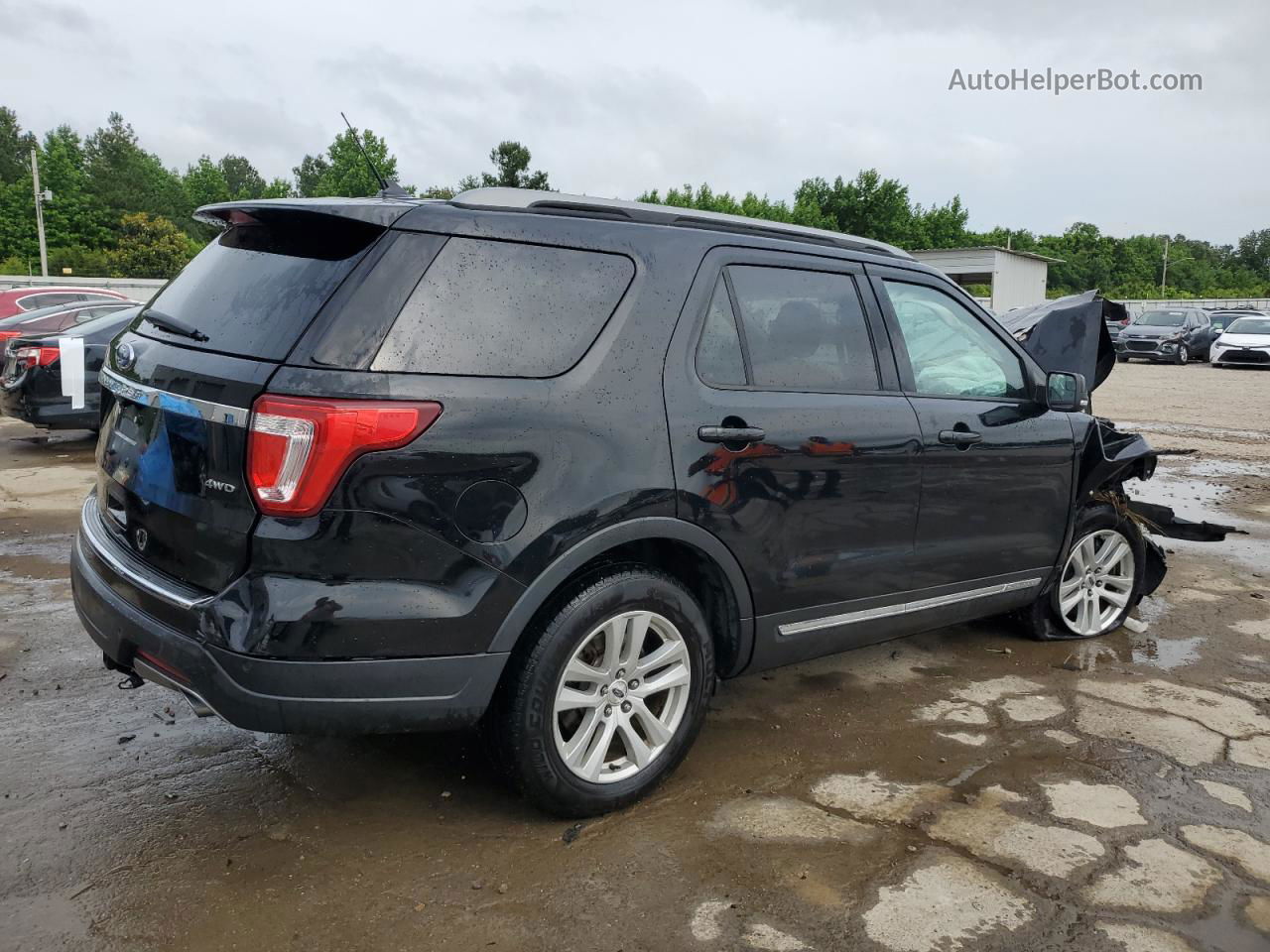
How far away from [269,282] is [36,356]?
8.08 m

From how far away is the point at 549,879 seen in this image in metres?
2.80

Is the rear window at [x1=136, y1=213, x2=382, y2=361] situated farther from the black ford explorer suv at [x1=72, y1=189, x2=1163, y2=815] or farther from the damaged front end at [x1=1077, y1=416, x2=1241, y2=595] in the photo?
the damaged front end at [x1=1077, y1=416, x2=1241, y2=595]

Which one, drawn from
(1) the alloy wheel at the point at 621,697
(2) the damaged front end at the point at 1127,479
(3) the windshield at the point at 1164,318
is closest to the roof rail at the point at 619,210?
(1) the alloy wheel at the point at 621,697

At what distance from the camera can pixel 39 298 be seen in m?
14.4

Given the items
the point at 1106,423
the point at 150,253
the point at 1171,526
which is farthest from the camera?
the point at 150,253

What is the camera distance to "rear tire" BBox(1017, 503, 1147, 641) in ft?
15.8

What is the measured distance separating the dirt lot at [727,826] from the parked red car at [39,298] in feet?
35.6

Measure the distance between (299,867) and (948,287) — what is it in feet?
10.5

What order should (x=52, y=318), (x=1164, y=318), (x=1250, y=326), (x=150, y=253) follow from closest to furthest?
(x=52, y=318) → (x=1250, y=326) → (x=1164, y=318) → (x=150, y=253)

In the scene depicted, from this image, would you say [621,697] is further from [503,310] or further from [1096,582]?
[1096,582]

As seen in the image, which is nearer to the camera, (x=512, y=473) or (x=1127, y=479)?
(x=512, y=473)

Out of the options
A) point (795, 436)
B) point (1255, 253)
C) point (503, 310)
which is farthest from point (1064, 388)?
point (1255, 253)

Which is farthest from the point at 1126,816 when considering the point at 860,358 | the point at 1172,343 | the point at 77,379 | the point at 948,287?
the point at 1172,343

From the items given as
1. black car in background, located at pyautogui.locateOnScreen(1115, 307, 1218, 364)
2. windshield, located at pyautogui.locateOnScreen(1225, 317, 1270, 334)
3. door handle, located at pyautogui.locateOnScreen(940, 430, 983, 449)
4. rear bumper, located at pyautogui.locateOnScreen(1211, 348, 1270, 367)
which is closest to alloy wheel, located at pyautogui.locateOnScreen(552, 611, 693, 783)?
door handle, located at pyautogui.locateOnScreen(940, 430, 983, 449)
